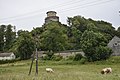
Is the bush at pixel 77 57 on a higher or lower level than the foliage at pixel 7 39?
lower

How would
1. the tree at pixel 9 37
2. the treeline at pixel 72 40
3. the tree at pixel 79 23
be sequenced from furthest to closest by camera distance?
the tree at pixel 9 37 → the tree at pixel 79 23 → the treeline at pixel 72 40

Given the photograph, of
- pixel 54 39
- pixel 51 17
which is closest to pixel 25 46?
pixel 54 39

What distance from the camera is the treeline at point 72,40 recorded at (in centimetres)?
6147

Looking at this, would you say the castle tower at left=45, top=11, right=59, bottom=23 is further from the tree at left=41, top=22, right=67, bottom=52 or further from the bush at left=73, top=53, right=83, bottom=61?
the bush at left=73, top=53, right=83, bottom=61

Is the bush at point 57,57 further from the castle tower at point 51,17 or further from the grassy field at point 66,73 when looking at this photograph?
the castle tower at point 51,17

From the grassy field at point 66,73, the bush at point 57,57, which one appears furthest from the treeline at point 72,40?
the bush at point 57,57

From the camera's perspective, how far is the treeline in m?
61.5

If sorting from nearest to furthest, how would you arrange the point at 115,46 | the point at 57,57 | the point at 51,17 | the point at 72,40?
the point at 115,46, the point at 57,57, the point at 72,40, the point at 51,17

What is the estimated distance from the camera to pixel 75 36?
90750mm

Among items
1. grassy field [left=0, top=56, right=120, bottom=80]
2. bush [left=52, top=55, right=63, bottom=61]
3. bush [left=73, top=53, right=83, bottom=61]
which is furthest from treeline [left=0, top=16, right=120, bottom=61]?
bush [left=52, top=55, right=63, bottom=61]

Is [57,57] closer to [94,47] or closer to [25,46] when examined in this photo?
[25,46]

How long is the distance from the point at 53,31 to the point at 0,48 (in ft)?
110

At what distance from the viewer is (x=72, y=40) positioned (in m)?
94.4

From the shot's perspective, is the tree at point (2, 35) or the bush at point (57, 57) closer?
the bush at point (57, 57)
